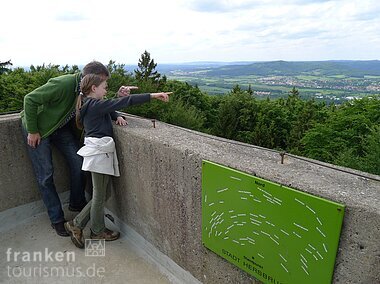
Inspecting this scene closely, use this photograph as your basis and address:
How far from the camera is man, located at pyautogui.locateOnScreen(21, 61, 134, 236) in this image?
3232 millimetres

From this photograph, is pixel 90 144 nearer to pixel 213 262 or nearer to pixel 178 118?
pixel 213 262

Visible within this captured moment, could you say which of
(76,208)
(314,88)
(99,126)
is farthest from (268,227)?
(314,88)

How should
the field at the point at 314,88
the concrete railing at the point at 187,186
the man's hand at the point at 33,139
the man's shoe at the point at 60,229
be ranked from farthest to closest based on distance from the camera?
the field at the point at 314,88
the man's shoe at the point at 60,229
the man's hand at the point at 33,139
the concrete railing at the point at 187,186

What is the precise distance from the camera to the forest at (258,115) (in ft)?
50.1

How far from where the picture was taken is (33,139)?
3.41m

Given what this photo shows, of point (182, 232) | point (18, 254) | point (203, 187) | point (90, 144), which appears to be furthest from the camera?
point (18, 254)

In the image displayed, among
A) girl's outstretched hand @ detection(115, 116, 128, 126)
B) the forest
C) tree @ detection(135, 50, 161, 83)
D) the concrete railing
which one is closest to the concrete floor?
the concrete railing

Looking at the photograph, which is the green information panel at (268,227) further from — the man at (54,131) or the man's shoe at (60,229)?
the man's shoe at (60,229)

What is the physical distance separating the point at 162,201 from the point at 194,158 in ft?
2.18

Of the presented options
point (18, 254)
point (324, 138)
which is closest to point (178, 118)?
point (324, 138)

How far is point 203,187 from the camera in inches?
96.3

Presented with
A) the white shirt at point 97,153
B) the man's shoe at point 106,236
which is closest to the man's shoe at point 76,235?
the man's shoe at point 106,236

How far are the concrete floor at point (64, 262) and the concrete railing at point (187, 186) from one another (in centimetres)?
25

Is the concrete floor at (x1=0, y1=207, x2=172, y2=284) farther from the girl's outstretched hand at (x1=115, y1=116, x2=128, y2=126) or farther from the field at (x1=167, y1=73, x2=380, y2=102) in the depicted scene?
the field at (x1=167, y1=73, x2=380, y2=102)
